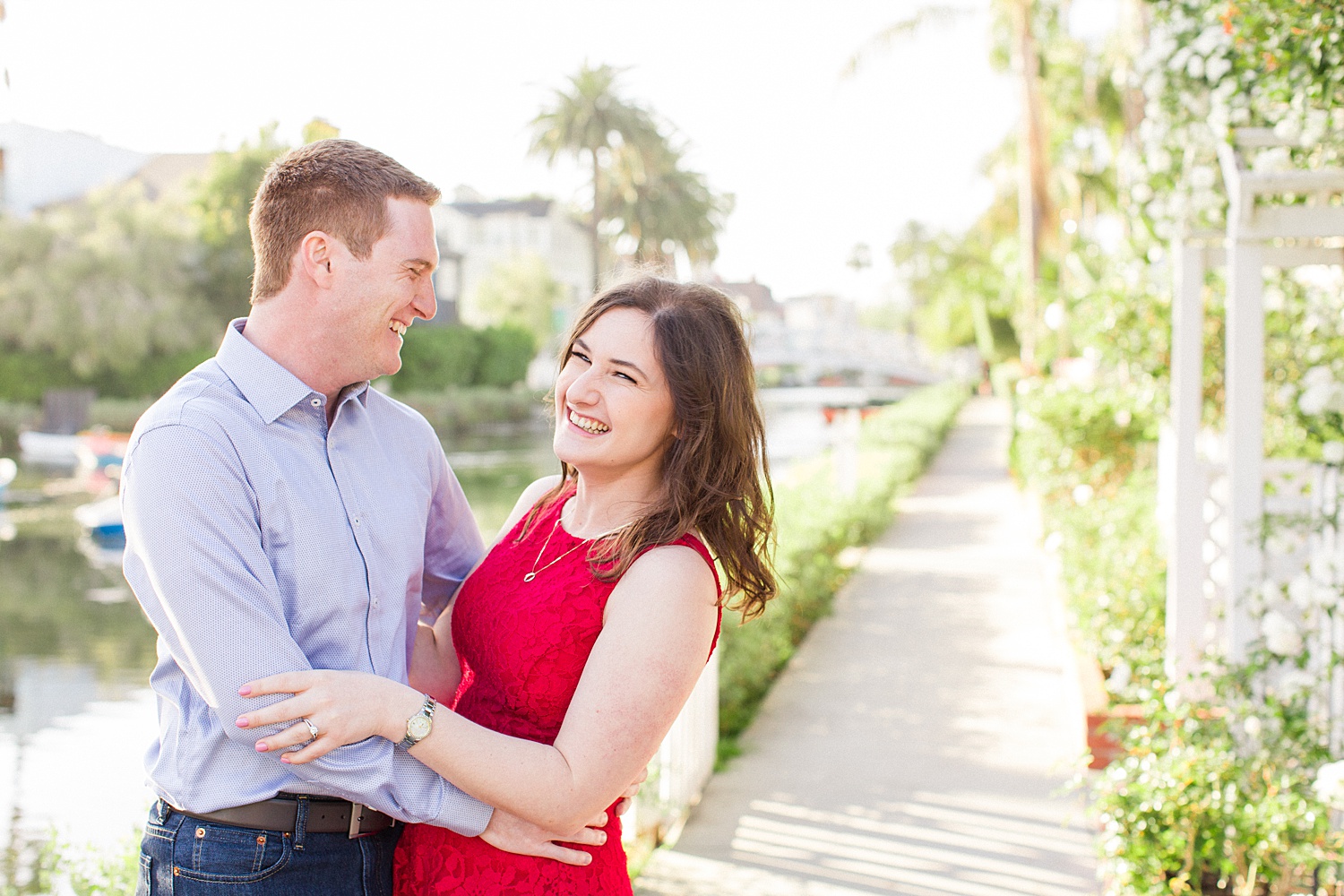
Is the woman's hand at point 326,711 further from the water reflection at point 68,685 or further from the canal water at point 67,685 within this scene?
the water reflection at point 68,685

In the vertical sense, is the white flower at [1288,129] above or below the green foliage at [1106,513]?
above

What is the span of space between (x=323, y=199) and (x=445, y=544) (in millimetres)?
737

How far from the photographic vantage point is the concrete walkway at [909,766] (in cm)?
388

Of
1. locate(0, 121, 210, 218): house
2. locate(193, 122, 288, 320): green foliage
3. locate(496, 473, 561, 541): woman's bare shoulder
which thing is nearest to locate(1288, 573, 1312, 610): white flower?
locate(496, 473, 561, 541): woman's bare shoulder

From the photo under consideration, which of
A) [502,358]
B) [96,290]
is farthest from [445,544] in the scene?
[502,358]

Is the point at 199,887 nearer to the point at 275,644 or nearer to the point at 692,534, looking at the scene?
the point at 275,644

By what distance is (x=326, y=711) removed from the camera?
1523 mm

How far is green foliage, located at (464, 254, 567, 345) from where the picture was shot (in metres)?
47.1

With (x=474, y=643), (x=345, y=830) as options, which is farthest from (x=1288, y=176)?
(x=345, y=830)

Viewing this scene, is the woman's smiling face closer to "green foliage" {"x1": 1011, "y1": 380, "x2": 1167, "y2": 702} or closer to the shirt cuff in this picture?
the shirt cuff

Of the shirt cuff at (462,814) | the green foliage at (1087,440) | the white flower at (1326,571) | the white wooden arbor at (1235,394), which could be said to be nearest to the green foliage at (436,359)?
the green foliage at (1087,440)

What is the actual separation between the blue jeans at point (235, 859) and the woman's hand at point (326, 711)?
0.18 metres

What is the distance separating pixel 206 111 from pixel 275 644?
292 inches

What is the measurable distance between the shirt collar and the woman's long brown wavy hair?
509 mm
